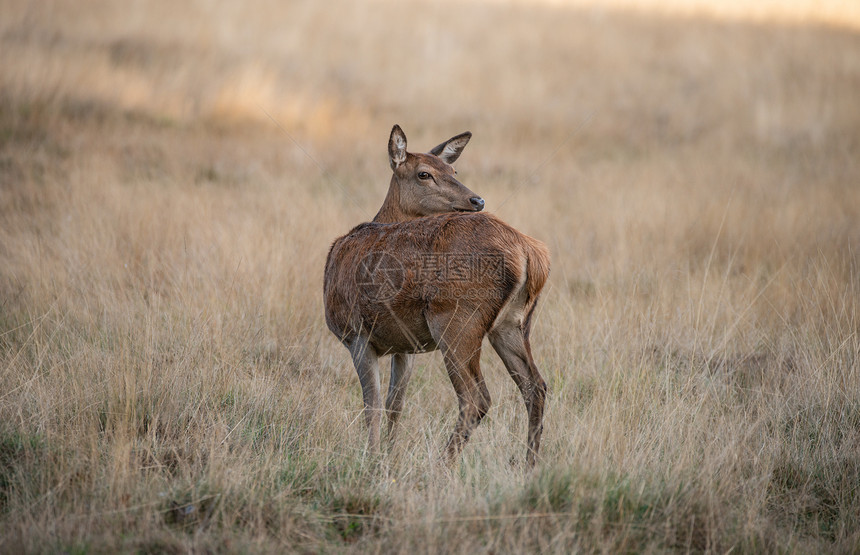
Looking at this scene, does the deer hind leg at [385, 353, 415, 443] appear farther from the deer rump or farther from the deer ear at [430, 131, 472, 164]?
the deer ear at [430, 131, 472, 164]

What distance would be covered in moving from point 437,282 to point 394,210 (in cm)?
193

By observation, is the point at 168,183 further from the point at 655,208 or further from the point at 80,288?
the point at 655,208

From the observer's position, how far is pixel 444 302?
171 inches

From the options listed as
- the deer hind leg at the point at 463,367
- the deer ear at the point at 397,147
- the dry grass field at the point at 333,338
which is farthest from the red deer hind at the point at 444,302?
the deer ear at the point at 397,147

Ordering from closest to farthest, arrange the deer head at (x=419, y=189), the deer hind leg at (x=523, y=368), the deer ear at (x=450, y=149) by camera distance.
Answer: the deer hind leg at (x=523, y=368)
the deer head at (x=419, y=189)
the deer ear at (x=450, y=149)

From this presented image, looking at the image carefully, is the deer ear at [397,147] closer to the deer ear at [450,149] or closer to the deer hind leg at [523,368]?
the deer ear at [450,149]

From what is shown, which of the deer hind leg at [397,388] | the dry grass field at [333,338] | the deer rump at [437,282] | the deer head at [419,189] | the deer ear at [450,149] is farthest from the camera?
the deer ear at [450,149]

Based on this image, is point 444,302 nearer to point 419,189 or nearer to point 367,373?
point 367,373

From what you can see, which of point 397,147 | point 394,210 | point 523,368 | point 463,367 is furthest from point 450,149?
point 463,367

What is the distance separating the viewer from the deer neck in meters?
6.13

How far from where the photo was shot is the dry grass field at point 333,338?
361 centimetres

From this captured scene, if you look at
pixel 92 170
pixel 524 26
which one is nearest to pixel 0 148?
pixel 92 170

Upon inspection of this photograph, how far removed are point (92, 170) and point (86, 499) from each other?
23.2ft

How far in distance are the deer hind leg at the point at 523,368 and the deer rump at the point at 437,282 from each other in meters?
0.07
